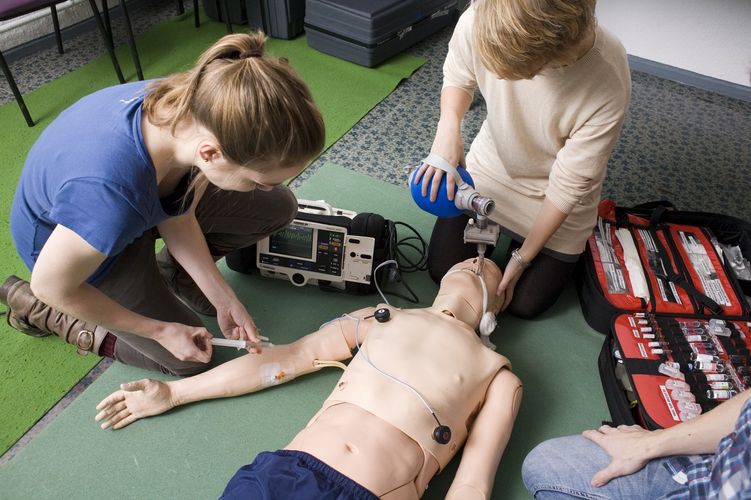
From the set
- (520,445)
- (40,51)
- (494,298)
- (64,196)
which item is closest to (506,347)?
(494,298)

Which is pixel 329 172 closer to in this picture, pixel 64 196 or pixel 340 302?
pixel 340 302

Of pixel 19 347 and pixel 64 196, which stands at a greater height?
pixel 64 196

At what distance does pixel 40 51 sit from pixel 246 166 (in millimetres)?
2641

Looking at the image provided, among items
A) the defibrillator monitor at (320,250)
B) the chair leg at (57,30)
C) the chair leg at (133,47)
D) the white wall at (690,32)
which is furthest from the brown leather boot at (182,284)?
the white wall at (690,32)

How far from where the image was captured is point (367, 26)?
2.74 meters

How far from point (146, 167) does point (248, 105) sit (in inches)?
11.0

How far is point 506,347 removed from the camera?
67.6 inches

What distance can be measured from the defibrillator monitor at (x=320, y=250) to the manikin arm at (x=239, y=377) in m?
0.19

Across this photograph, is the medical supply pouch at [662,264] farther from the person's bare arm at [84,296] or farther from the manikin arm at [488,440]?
the person's bare arm at [84,296]

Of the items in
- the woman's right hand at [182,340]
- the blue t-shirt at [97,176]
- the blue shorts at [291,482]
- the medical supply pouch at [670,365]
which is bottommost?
the medical supply pouch at [670,365]

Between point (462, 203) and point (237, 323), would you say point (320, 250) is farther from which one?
point (462, 203)

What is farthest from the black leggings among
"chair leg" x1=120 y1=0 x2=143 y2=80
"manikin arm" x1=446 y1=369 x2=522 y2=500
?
"chair leg" x1=120 y1=0 x2=143 y2=80

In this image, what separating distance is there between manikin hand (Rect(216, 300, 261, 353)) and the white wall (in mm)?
2579

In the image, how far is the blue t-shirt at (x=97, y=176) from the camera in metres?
0.99
